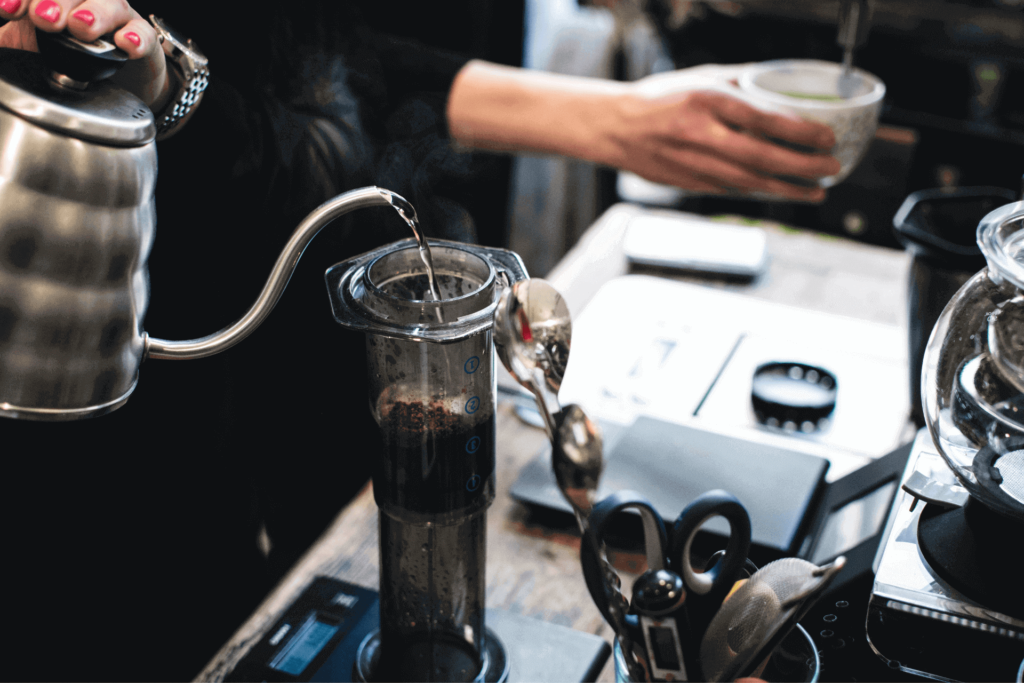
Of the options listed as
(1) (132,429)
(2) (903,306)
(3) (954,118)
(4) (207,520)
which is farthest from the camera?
(3) (954,118)

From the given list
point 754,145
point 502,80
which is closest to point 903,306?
point 754,145

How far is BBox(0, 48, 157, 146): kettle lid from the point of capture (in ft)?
1.26

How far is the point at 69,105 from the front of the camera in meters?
0.40

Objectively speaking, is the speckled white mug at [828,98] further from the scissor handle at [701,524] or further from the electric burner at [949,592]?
the scissor handle at [701,524]

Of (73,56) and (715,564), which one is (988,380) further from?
(73,56)

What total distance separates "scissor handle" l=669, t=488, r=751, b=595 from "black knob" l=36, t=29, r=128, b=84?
420 mm

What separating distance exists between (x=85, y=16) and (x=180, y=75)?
146 mm

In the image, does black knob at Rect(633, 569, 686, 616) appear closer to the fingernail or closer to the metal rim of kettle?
the metal rim of kettle

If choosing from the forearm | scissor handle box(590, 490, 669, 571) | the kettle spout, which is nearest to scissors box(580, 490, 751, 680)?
scissor handle box(590, 490, 669, 571)

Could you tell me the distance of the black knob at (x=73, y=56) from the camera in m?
0.41

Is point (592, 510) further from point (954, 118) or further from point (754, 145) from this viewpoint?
point (954, 118)

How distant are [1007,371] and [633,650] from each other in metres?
0.31

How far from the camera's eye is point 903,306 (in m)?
1.36

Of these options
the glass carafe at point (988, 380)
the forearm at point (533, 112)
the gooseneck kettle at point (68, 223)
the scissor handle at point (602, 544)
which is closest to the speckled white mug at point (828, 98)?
the forearm at point (533, 112)
